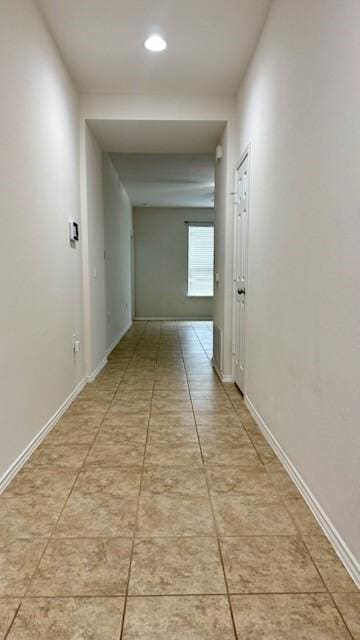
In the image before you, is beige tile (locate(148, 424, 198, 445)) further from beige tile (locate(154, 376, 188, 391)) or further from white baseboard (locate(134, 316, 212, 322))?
white baseboard (locate(134, 316, 212, 322))

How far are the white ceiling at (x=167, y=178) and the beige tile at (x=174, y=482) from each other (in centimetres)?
430

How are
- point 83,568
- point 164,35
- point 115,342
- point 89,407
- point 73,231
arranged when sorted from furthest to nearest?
point 115,342, point 73,231, point 89,407, point 164,35, point 83,568

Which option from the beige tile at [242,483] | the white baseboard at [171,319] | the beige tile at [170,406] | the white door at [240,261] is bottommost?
the white baseboard at [171,319]

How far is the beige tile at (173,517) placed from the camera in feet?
5.52

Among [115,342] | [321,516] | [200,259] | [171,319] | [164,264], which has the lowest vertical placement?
[171,319]

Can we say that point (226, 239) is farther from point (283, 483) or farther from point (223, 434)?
point (283, 483)

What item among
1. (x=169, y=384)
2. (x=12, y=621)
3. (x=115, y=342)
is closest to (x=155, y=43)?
(x=169, y=384)

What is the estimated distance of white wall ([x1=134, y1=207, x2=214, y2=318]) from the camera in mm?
9703

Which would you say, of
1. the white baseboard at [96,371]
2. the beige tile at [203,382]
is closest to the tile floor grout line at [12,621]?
the beige tile at [203,382]

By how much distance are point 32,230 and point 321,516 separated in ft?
6.93

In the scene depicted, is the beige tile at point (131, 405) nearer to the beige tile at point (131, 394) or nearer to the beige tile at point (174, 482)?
the beige tile at point (131, 394)

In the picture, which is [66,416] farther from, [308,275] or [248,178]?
[248,178]

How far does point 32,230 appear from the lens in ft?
8.01

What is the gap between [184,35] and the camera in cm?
289
